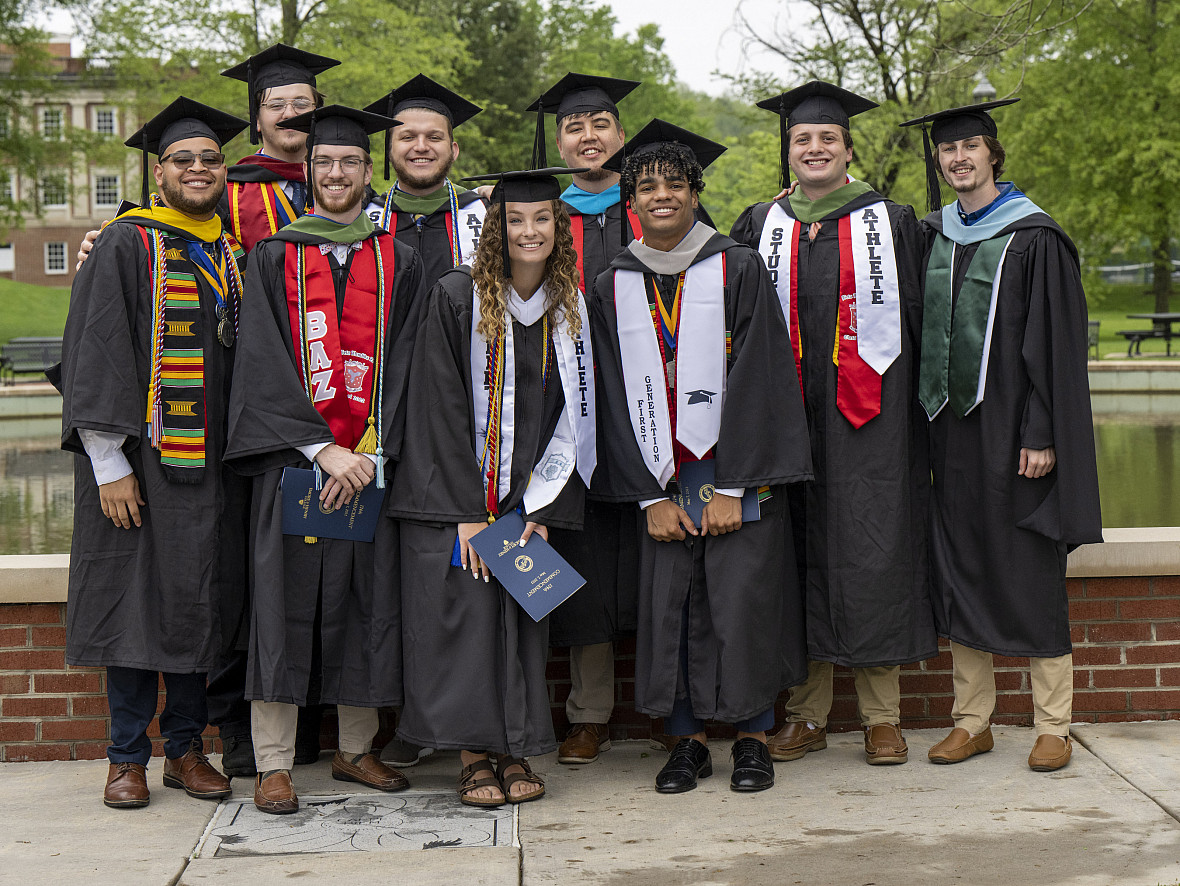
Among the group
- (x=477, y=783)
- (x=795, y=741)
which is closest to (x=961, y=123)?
(x=795, y=741)

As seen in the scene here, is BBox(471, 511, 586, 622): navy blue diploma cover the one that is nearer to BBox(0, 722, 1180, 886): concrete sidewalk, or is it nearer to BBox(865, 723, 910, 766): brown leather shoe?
BBox(0, 722, 1180, 886): concrete sidewalk

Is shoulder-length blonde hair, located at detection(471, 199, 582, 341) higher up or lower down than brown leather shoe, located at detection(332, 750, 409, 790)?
higher up

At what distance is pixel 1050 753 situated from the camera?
4434mm

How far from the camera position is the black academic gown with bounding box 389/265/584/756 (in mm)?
4211

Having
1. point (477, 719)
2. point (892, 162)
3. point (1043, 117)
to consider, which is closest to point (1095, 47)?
point (1043, 117)

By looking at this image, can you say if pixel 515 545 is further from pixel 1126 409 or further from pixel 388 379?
pixel 1126 409

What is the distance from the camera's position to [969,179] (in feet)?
15.1

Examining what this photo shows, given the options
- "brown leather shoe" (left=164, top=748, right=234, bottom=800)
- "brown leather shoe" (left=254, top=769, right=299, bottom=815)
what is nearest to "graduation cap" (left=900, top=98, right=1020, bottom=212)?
"brown leather shoe" (left=254, top=769, right=299, bottom=815)

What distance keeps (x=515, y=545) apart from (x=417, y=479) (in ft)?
1.34

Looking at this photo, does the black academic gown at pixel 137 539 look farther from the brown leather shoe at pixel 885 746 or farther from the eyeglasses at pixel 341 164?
the brown leather shoe at pixel 885 746

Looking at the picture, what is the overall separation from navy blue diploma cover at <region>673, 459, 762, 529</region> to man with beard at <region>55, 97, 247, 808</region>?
5.30 feet

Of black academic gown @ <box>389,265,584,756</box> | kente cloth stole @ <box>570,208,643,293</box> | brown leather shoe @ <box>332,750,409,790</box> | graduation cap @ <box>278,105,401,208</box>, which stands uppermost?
graduation cap @ <box>278,105,401,208</box>

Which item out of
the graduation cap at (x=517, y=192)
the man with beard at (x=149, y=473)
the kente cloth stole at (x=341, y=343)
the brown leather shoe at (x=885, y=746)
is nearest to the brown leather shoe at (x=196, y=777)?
the man with beard at (x=149, y=473)

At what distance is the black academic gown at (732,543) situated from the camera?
171 inches
